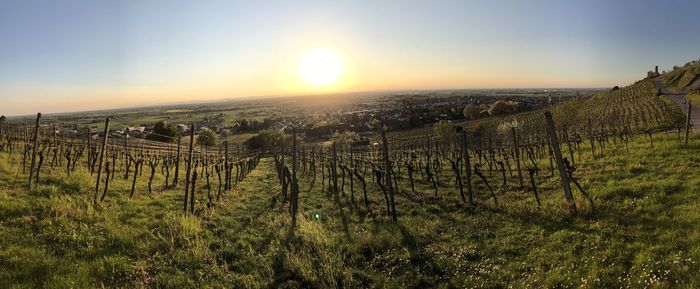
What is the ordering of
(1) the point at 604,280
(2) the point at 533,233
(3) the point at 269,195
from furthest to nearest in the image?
(3) the point at 269,195 < (2) the point at 533,233 < (1) the point at 604,280

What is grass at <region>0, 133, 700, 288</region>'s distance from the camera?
7.03 metres

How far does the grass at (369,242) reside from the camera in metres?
7.03

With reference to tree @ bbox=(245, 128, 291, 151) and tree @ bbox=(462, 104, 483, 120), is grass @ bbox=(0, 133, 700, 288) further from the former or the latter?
tree @ bbox=(462, 104, 483, 120)

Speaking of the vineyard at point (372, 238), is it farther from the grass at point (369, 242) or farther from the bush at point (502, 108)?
the bush at point (502, 108)

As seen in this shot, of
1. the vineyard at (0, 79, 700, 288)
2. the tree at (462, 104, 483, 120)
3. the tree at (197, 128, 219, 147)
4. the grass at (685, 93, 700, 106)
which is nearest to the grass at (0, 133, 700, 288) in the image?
→ the vineyard at (0, 79, 700, 288)

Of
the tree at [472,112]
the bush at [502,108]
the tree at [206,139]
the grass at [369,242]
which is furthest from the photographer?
the tree at [472,112]

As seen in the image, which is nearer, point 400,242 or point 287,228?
point 400,242

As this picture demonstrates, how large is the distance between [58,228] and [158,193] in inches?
267

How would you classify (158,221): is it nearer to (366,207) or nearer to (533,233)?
(366,207)

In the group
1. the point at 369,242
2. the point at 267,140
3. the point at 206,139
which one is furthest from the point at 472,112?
the point at 369,242

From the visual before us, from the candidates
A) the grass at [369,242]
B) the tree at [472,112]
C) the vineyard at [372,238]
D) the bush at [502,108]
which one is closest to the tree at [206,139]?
the vineyard at [372,238]

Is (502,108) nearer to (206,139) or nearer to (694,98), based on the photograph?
(694,98)

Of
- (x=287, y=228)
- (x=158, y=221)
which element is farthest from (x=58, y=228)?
(x=287, y=228)

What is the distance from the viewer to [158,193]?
16.4 metres
